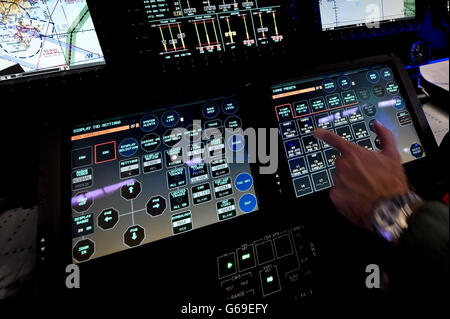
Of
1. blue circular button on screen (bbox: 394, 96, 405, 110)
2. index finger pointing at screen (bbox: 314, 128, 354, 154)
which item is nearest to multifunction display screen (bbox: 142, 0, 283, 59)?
index finger pointing at screen (bbox: 314, 128, 354, 154)

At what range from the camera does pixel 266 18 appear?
1.07 m

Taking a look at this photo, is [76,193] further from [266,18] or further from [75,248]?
[266,18]

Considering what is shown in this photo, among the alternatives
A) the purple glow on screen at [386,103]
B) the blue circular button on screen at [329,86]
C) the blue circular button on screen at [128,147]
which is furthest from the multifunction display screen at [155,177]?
the purple glow on screen at [386,103]

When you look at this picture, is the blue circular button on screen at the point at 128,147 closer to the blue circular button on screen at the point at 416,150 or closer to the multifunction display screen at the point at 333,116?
the multifunction display screen at the point at 333,116

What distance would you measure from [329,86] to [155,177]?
823 mm

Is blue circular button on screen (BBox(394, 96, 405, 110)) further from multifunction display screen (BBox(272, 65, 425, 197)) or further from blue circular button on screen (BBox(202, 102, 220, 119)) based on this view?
blue circular button on screen (BBox(202, 102, 220, 119))

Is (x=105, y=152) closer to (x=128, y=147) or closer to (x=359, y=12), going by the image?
(x=128, y=147)

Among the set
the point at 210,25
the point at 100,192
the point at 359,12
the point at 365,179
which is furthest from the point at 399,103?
the point at 100,192

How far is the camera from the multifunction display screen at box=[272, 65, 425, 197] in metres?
0.97

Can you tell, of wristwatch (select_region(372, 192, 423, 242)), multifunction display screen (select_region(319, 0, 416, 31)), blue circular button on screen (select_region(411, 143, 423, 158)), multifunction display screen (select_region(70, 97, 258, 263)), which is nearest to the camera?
wristwatch (select_region(372, 192, 423, 242))

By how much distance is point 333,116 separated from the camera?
1.04 m

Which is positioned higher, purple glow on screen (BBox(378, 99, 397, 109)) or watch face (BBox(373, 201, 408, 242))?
purple glow on screen (BBox(378, 99, 397, 109))

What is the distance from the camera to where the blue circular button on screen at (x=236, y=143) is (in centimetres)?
94
